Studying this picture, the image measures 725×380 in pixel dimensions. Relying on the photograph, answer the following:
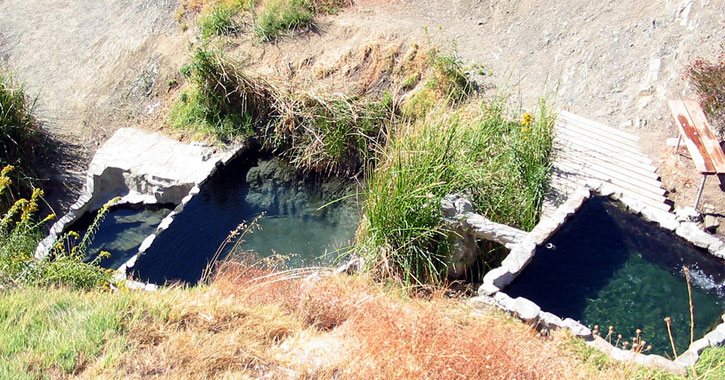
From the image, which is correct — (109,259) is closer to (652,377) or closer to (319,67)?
(319,67)

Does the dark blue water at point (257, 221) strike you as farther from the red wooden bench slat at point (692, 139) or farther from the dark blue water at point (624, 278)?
the red wooden bench slat at point (692, 139)

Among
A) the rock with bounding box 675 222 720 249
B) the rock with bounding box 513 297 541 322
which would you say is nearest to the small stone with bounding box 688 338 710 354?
the rock with bounding box 513 297 541 322

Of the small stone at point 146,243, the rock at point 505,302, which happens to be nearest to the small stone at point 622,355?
the rock at point 505,302

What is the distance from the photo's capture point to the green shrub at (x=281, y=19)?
957cm

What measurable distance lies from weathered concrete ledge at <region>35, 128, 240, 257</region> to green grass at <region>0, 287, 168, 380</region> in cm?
330

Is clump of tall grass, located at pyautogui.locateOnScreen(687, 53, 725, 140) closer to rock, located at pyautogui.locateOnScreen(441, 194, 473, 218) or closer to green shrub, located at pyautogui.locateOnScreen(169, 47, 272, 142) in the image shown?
rock, located at pyautogui.locateOnScreen(441, 194, 473, 218)

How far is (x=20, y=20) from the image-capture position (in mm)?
11172

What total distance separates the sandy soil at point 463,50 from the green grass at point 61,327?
191 inches

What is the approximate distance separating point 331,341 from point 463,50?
220 inches

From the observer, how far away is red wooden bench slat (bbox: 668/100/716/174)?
6031 millimetres

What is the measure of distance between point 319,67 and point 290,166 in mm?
1611

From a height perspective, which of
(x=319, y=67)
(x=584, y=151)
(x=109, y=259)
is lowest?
(x=109, y=259)

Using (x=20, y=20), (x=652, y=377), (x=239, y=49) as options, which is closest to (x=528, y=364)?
(x=652, y=377)

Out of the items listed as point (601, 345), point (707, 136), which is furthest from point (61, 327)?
point (707, 136)
